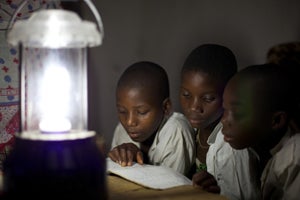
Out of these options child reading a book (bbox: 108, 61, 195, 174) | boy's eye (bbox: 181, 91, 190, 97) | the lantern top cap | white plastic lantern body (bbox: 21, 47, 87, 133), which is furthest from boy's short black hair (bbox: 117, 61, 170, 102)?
the lantern top cap

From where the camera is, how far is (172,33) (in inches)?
48.9

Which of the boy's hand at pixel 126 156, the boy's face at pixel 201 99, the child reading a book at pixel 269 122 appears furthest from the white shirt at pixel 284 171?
the boy's hand at pixel 126 156

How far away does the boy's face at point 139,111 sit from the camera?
46.8 inches

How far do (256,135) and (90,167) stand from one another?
1.54ft

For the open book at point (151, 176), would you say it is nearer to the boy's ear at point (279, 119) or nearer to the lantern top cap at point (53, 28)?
the boy's ear at point (279, 119)

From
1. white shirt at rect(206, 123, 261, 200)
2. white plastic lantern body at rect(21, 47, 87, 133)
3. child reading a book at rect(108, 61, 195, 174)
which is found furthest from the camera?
child reading a book at rect(108, 61, 195, 174)

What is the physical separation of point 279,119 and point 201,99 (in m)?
0.25

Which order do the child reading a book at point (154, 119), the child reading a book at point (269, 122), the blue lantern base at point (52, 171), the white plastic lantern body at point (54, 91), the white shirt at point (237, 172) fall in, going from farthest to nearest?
1. the child reading a book at point (154, 119)
2. the white shirt at point (237, 172)
3. the child reading a book at point (269, 122)
4. the white plastic lantern body at point (54, 91)
5. the blue lantern base at point (52, 171)

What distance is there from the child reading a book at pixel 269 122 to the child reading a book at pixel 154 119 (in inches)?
9.4

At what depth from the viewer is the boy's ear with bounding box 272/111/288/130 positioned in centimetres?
87

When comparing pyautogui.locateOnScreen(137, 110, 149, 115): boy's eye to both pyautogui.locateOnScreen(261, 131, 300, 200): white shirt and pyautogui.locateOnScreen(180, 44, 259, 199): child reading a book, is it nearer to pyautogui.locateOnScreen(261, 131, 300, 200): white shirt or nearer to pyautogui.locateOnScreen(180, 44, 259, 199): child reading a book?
pyautogui.locateOnScreen(180, 44, 259, 199): child reading a book

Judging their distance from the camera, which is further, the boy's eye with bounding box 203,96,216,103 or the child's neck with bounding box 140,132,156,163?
the child's neck with bounding box 140,132,156,163

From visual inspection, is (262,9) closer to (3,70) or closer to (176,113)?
(176,113)

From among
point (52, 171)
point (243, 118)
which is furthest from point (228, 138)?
point (52, 171)
